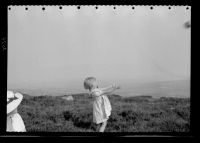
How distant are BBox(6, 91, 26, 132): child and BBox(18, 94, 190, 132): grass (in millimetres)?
284

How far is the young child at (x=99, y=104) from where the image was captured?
3318mm

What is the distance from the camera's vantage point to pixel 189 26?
2.99 metres

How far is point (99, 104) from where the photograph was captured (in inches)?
134

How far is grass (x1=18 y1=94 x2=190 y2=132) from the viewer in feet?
11.1

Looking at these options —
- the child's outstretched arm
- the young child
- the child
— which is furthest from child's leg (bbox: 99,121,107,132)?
the child

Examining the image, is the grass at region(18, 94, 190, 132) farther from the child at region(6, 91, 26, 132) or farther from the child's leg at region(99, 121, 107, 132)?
the child at region(6, 91, 26, 132)

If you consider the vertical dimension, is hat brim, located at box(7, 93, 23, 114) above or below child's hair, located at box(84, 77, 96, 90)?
below

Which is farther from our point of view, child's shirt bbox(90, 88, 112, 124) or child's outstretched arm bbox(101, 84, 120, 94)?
child's shirt bbox(90, 88, 112, 124)

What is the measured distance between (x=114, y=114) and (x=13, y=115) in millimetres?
972

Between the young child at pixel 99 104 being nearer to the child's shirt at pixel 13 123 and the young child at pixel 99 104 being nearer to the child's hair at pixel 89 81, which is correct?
the child's hair at pixel 89 81

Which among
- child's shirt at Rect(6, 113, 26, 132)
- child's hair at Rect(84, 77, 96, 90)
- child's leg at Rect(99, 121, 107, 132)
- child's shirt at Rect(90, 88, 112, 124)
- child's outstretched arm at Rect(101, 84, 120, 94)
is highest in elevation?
child's hair at Rect(84, 77, 96, 90)

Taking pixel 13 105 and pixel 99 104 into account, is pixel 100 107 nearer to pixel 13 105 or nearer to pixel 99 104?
pixel 99 104
